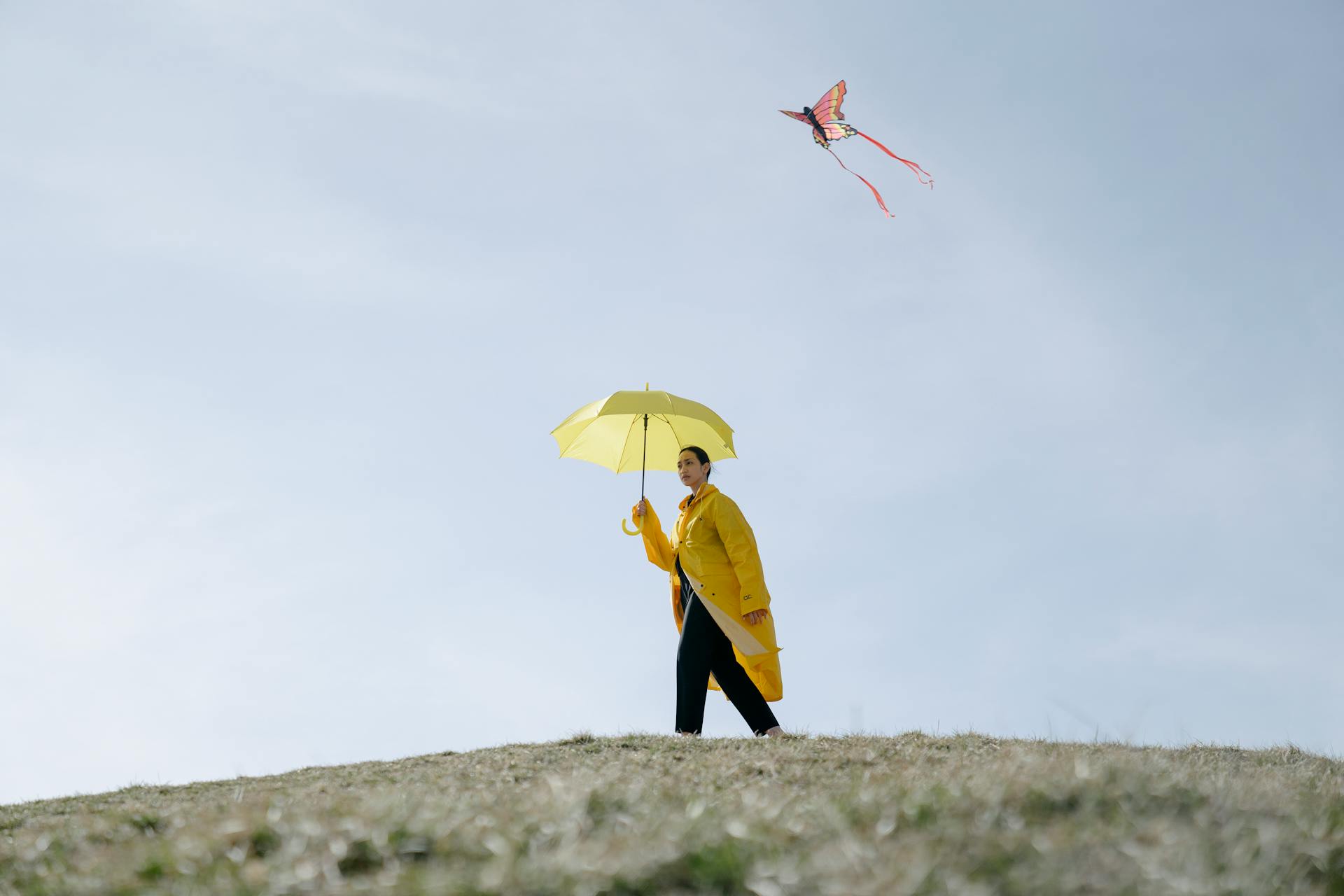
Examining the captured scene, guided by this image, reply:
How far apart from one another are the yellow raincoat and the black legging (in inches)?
3.6

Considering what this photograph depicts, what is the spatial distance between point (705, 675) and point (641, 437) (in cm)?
250

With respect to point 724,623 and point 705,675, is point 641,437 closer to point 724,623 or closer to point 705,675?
point 724,623

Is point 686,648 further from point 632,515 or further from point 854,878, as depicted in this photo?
point 854,878

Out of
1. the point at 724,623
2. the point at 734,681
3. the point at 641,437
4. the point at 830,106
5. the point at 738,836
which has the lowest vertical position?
the point at 738,836

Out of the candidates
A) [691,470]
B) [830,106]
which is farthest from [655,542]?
[830,106]

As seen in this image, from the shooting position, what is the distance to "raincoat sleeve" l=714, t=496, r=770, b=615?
895 cm

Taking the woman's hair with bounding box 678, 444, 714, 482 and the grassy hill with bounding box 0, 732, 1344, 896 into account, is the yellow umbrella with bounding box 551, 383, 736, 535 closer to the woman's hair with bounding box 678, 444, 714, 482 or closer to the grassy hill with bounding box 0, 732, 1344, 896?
the woman's hair with bounding box 678, 444, 714, 482

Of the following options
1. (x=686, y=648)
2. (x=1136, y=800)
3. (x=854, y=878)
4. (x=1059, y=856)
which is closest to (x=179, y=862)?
(x=854, y=878)

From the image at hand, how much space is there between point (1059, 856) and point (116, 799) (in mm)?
5743

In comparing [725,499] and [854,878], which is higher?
[725,499]

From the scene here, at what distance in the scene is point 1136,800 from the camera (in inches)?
175

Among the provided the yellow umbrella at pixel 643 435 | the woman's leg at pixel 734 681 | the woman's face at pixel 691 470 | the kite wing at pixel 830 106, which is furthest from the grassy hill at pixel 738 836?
the kite wing at pixel 830 106

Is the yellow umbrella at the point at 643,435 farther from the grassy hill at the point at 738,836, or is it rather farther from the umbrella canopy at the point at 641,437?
the grassy hill at the point at 738,836

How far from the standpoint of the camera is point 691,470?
9.38 m
